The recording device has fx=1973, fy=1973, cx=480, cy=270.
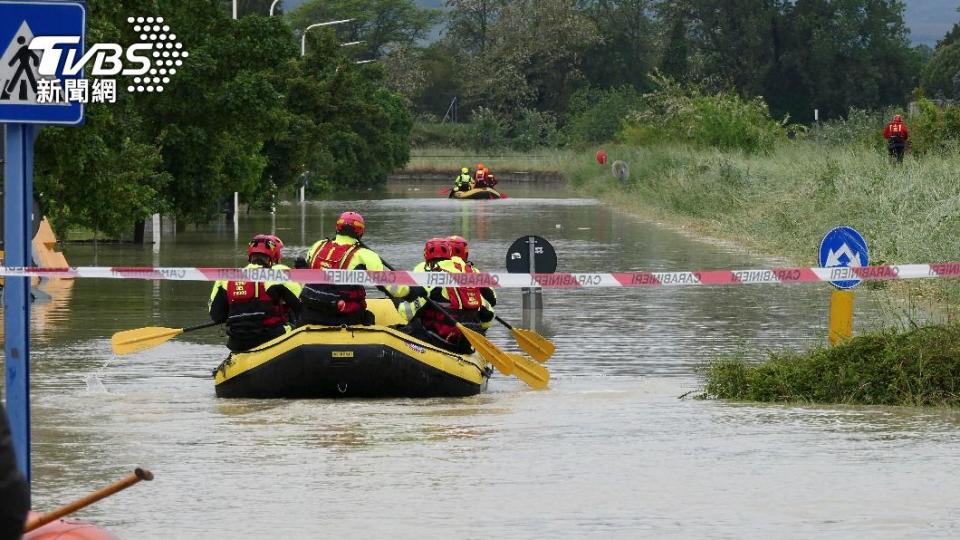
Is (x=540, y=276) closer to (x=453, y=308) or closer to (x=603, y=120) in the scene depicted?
(x=453, y=308)

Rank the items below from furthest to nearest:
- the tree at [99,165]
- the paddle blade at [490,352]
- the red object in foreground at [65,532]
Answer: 1. the tree at [99,165]
2. the paddle blade at [490,352]
3. the red object in foreground at [65,532]

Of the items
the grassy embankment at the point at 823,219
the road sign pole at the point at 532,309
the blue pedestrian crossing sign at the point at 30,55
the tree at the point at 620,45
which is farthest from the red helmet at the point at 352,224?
the tree at the point at 620,45

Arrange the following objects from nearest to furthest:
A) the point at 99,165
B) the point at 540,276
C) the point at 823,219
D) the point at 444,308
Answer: the point at 540,276 < the point at 444,308 < the point at 99,165 < the point at 823,219

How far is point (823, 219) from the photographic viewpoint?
33469 millimetres

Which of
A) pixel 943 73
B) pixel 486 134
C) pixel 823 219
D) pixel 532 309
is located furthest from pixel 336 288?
pixel 943 73

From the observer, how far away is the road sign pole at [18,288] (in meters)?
8.48

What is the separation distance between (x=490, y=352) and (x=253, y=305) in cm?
188

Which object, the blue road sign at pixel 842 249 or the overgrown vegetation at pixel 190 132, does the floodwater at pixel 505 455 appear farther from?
the overgrown vegetation at pixel 190 132

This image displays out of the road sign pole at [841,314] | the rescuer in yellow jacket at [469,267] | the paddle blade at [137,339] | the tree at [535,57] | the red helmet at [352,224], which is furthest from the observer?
the tree at [535,57]

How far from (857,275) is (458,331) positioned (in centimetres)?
323

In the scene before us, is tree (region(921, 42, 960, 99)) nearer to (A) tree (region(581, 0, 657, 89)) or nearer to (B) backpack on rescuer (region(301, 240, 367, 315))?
(A) tree (region(581, 0, 657, 89))

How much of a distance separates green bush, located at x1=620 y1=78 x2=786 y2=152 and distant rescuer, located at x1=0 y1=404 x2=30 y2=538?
53.5 metres

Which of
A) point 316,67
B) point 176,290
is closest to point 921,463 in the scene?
point 176,290

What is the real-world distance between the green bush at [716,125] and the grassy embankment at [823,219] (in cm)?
120
